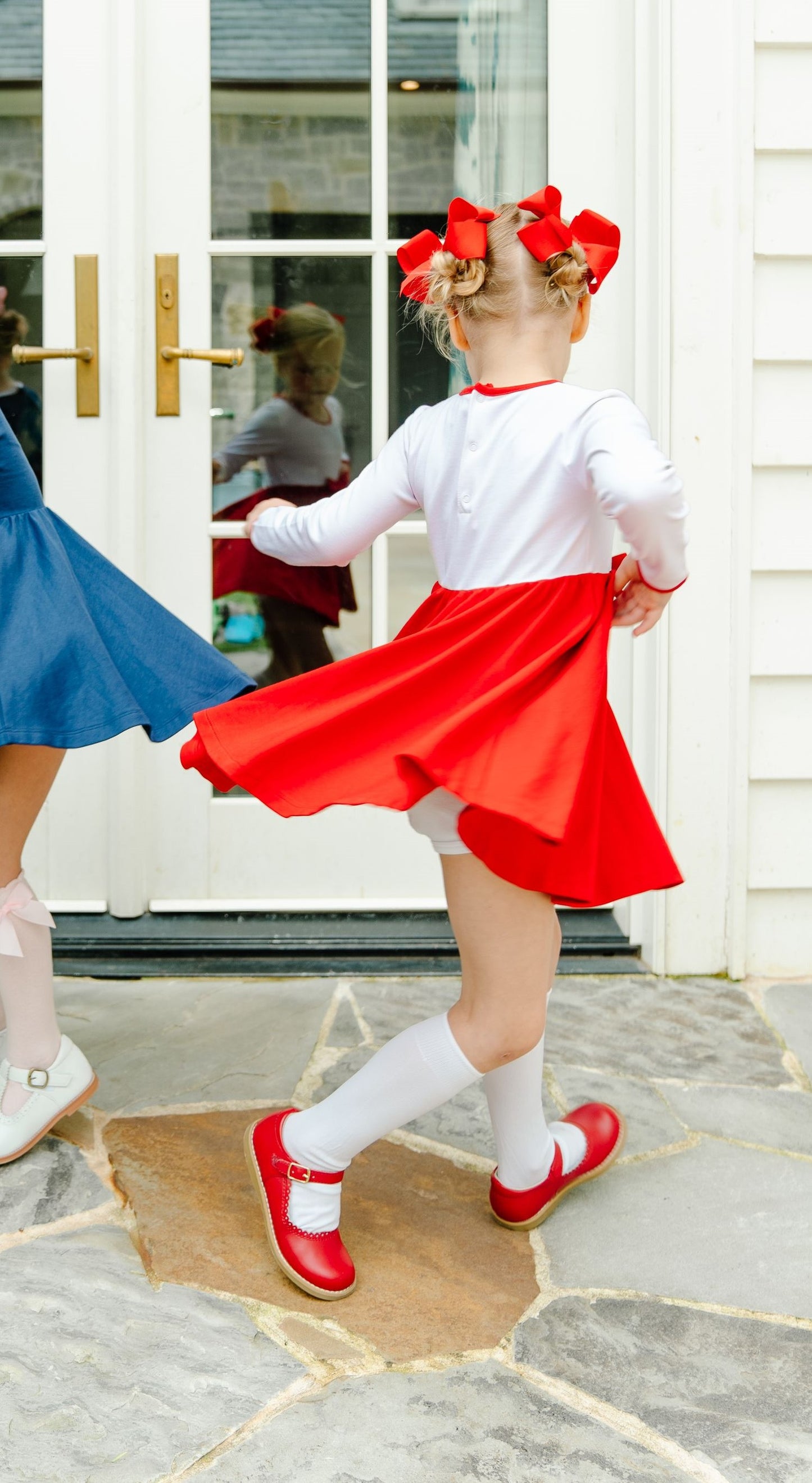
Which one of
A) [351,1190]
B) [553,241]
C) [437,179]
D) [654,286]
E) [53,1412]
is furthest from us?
[437,179]

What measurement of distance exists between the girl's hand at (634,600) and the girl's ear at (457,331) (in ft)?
1.10

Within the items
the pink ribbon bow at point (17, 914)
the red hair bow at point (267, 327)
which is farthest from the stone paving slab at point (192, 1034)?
the red hair bow at point (267, 327)

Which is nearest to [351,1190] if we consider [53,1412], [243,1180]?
[243,1180]

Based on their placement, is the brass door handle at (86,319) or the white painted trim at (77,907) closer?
the brass door handle at (86,319)

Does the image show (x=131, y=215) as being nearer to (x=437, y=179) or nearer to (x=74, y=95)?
(x=74, y=95)

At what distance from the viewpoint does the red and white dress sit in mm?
1326

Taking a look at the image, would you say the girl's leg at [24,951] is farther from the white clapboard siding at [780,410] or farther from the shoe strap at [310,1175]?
the white clapboard siding at [780,410]

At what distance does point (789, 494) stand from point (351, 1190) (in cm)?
162

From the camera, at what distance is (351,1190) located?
1771 mm

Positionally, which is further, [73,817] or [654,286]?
[73,817]

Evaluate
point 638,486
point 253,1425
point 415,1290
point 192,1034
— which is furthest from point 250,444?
point 253,1425

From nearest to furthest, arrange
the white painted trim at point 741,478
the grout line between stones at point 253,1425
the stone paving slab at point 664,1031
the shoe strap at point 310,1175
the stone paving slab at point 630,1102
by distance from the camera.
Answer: the grout line between stones at point 253,1425 < the shoe strap at point 310,1175 < the stone paving slab at point 630,1102 < the stone paving slab at point 664,1031 < the white painted trim at point 741,478

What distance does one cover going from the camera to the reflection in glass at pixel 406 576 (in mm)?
2725

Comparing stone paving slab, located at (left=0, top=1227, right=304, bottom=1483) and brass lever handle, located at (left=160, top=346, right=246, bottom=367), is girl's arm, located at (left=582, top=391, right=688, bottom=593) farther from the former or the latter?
brass lever handle, located at (left=160, top=346, right=246, bottom=367)
